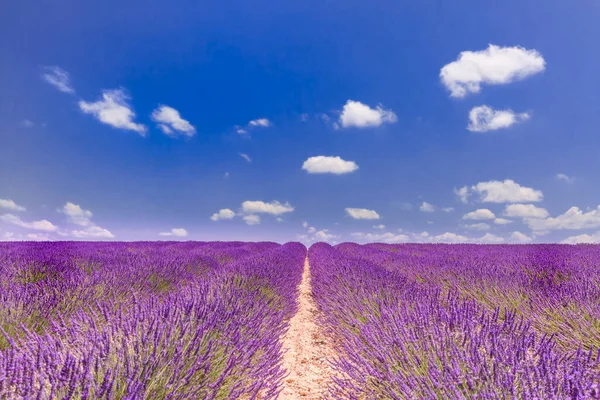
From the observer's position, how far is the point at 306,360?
3.16 meters

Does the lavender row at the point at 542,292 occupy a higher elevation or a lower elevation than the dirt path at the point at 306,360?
higher

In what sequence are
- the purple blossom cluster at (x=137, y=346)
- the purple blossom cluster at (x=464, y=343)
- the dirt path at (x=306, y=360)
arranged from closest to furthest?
the purple blossom cluster at (x=137, y=346) < the purple blossom cluster at (x=464, y=343) < the dirt path at (x=306, y=360)

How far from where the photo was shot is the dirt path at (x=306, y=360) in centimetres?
249

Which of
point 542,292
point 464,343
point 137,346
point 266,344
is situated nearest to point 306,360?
point 266,344

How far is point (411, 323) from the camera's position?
210 centimetres

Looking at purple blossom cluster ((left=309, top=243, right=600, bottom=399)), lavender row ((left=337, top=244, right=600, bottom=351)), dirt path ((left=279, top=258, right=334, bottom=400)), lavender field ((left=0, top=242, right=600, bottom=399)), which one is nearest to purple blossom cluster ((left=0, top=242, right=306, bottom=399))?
lavender field ((left=0, top=242, right=600, bottom=399))

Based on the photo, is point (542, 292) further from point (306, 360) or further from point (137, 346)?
point (137, 346)

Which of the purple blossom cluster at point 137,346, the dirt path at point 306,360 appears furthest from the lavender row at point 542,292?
the purple blossom cluster at point 137,346

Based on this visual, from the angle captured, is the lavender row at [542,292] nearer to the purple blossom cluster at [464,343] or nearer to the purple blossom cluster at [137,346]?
the purple blossom cluster at [464,343]

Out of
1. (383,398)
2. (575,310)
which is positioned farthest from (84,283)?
(575,310)

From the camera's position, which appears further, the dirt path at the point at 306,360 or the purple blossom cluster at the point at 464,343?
the dirt path at the point at 306,360

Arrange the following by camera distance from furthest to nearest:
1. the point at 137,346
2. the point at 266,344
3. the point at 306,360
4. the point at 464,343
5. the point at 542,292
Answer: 1. the point at 542,292
2. the point at 306,360
3. the point at 266,344
4. the point at 464,343
5. the point at 137,346

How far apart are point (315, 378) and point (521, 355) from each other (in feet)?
5.57

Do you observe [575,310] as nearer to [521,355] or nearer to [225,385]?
[521,355]
